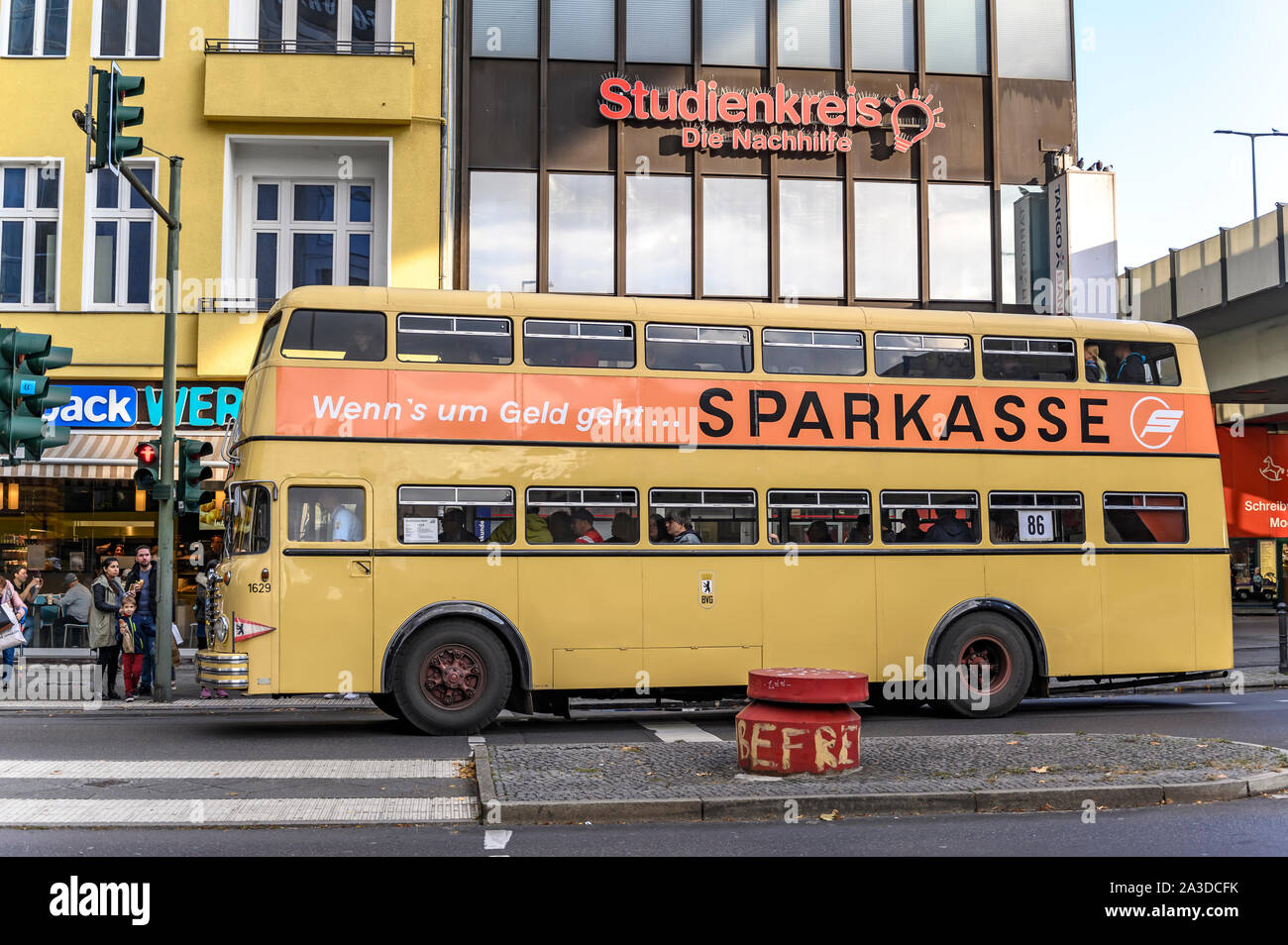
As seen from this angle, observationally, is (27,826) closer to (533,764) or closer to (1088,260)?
(533,764)

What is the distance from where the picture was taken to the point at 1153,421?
15.8 meters

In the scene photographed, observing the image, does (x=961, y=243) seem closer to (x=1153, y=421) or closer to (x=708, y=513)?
(x=1153, y=421)

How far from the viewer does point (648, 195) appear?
25.9 meters

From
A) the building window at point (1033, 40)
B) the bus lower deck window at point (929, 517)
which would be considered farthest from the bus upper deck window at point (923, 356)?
the building window at point (1033, 40)

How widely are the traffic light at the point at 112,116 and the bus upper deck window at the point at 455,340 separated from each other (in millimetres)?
3288

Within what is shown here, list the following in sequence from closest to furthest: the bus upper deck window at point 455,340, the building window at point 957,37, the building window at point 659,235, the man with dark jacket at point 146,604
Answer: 1. the bus upper deck window at point 455,340
2. the man with dark jacket at point 146,604
3. the building window at point 659,235
4. the building window at point 957,37

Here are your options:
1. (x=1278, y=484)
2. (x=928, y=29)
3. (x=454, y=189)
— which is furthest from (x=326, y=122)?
(x=1278, y=484)

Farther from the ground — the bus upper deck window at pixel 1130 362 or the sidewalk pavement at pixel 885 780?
the bus upper deck window at pixel 1130 362

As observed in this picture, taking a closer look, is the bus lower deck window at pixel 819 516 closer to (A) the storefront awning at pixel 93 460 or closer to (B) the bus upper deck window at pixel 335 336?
(B) the bus upper deck window at pixel 335 336

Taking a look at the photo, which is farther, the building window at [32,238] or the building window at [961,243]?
the building window at [961,243]

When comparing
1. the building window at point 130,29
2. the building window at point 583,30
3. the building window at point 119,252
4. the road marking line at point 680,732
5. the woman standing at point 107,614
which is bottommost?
the road marking line at point 680,732

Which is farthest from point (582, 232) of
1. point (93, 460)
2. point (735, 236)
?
point (93, 460)

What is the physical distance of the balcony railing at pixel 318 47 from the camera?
23953 millimetres
